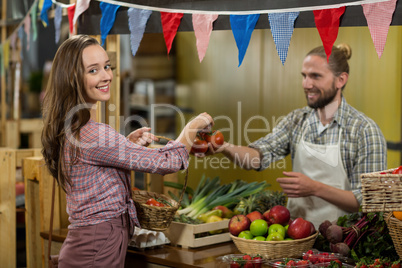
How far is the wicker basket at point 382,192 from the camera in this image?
2031mm

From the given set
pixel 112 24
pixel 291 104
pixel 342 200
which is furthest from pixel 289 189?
pixel 291 104

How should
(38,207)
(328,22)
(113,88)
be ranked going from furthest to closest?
(38,207)
(113,88)
(328,22)

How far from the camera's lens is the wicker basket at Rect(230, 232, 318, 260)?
249 centimetres

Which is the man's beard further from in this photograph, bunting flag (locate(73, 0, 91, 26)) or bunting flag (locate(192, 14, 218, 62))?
bunting flag (locate(73, 0, 91, 26))

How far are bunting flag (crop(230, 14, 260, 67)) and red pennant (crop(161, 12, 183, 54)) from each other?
0.33 m

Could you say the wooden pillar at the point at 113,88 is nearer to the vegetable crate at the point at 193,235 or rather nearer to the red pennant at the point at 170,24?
the red pennant at the point at 170,24

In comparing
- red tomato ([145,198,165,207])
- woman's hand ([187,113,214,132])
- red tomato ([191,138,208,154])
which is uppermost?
woman's hand ([187,113,214,132])

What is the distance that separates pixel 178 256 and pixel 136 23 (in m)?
1.25

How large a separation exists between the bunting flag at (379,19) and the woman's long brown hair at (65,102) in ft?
3.96

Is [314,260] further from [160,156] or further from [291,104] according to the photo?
[291,104]

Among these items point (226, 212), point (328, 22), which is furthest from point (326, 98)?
point (328, 22)

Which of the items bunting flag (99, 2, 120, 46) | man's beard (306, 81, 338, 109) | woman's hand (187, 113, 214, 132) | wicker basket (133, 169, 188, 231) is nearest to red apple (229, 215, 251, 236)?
wicker basket (133, 169, 188, 231)

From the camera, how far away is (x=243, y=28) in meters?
2.57

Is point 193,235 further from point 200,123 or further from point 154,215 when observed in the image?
point 200,123
